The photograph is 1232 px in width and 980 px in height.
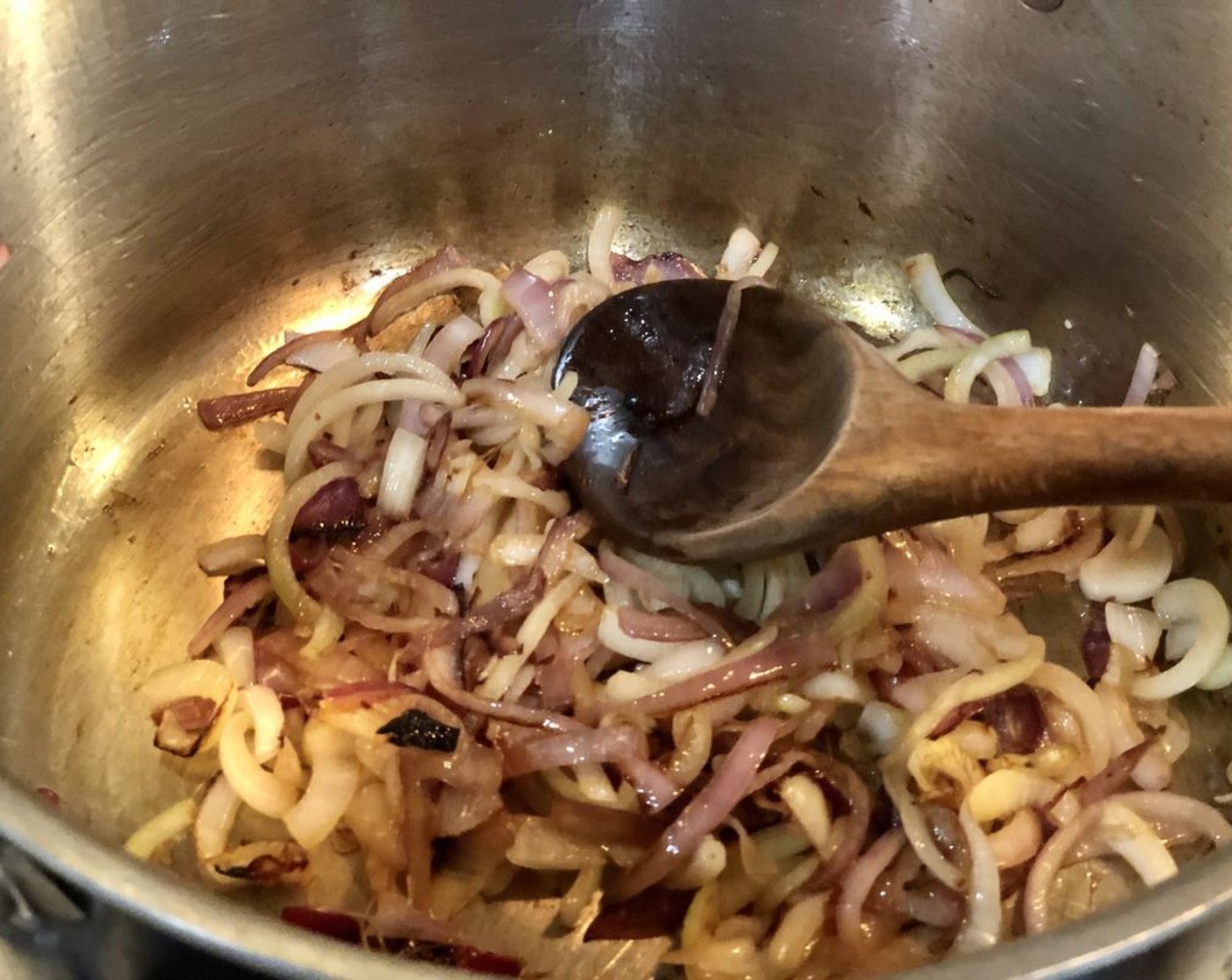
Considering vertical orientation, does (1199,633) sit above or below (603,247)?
below

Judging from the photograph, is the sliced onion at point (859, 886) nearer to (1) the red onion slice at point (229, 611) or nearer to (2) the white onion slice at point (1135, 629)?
(2) the white onion slice at point (1135, 629)

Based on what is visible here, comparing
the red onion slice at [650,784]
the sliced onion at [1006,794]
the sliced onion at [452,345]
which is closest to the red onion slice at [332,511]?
the sliced onion at [452,345]

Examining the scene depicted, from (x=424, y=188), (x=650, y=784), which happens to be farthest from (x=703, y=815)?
(x=424, y=188)

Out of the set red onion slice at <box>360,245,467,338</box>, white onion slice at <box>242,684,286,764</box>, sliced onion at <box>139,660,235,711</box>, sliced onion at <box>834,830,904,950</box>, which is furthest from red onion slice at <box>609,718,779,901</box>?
red onion slice at <box>360,245,467,338</box>

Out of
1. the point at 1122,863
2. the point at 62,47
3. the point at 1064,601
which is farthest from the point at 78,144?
the point at 1122,863

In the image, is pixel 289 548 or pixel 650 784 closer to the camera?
pixel 650 784

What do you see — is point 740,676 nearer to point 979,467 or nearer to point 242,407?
point 979,467
